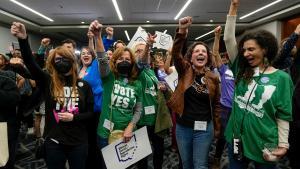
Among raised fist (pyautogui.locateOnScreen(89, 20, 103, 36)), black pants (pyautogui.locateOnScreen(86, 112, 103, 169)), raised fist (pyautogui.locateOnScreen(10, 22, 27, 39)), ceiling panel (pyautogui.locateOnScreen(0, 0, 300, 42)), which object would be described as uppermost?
ceiling panel (pyautogui.locateOnScreen(0, 0, 300, 42))

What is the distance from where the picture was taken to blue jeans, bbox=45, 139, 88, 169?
2137mm

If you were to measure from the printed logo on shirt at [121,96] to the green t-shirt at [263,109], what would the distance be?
1048mm

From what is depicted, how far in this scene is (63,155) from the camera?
7.14 ft

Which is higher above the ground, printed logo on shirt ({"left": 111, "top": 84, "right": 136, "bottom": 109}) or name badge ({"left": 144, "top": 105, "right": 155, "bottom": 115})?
printed logo on shirt ({"left": 111, "top": 84, "right": 136, "bottom": 109})

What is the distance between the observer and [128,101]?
2564mm

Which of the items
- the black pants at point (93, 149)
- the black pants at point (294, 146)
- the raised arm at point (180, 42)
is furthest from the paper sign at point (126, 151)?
the black pants at point (294, 146)

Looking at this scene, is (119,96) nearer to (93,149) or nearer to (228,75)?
(93,149)

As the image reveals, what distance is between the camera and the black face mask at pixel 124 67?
259cm

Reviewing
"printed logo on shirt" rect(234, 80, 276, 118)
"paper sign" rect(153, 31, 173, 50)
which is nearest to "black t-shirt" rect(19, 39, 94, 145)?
"printed logo on shirt" rect(234, 80, 276, 118)

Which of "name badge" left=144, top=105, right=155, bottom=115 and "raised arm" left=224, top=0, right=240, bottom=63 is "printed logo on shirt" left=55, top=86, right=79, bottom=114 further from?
"raised arm" left=224, top=0, right=240, bottom=63

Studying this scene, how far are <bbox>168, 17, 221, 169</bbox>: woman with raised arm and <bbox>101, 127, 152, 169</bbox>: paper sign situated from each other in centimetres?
36

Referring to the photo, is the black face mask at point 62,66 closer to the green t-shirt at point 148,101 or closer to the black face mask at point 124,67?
the black face mask at point 124,67

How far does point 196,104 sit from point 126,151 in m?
0.75

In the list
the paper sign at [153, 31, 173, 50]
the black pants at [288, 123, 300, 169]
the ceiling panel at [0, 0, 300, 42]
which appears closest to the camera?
the black pants at [288, 123, 300, 169]
